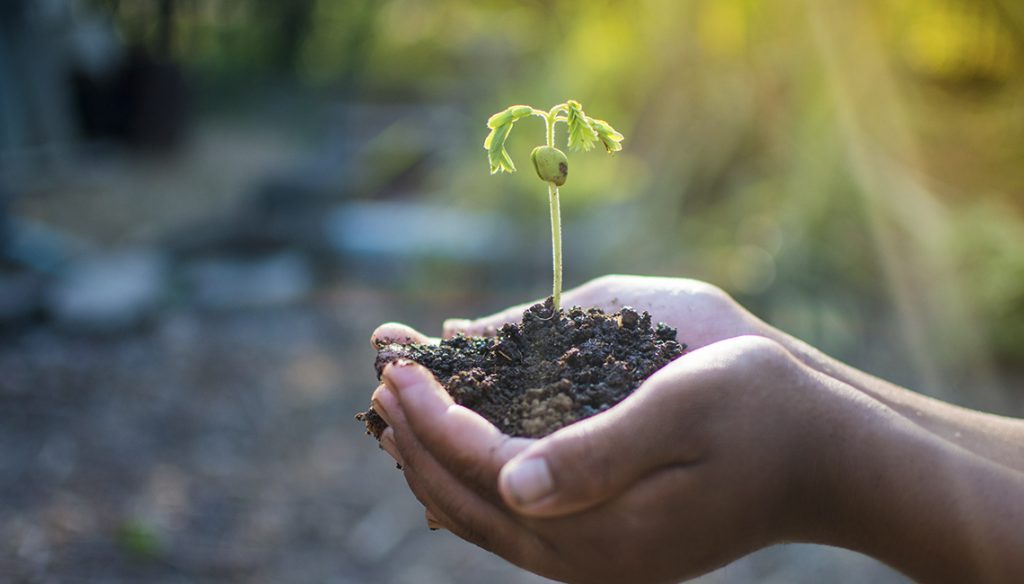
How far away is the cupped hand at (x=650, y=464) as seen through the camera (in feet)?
4.34

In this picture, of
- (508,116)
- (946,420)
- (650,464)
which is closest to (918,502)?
(946,420)

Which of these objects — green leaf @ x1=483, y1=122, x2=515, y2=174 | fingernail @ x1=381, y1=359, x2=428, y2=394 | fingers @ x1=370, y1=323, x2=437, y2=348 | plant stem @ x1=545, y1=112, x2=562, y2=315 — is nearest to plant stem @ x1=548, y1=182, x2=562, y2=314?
plant stem @ x1=545, y1=112, x2=562, y2=315

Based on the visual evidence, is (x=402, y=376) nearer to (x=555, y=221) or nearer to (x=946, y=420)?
(x=555, y=221)

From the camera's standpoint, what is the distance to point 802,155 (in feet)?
18.7

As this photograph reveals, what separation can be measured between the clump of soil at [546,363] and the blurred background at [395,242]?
6.80 feet

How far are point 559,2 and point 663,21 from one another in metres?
3.81

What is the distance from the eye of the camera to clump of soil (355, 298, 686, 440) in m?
1.51

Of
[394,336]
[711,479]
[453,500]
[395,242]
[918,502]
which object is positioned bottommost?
[918,502]

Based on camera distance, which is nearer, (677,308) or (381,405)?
(381,405)

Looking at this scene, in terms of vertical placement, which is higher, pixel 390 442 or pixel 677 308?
pixel 677 308

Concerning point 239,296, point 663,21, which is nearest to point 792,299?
point 663,21

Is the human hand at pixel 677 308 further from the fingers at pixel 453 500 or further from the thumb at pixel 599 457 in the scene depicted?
the thumb at pixel 599 457

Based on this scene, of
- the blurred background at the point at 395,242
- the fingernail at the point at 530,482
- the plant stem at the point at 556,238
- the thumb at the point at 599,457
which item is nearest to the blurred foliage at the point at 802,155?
the blurred background at the point at 395,242

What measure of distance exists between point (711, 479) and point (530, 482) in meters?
0.33
